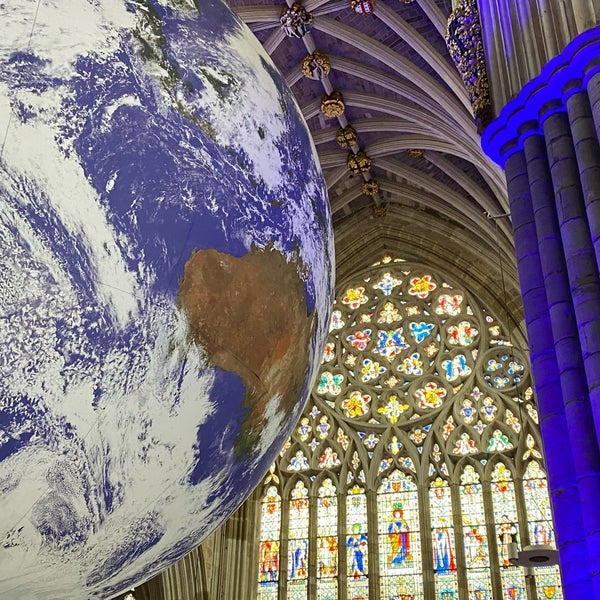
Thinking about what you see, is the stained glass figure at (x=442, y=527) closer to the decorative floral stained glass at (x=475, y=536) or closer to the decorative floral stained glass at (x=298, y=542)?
the decorative floral stained glass at (x=475, y=536)

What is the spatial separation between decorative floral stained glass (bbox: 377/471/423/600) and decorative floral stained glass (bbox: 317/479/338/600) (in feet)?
2.07

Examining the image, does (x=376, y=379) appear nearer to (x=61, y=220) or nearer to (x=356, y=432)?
(x=356, y=432)

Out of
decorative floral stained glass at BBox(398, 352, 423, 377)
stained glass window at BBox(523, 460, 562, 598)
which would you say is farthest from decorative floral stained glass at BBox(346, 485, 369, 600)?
stained glass window at BBox(523, 460, 562, 598)

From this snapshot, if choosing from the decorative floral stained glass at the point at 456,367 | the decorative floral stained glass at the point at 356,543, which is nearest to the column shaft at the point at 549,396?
the decorative floral stained glass at the point at 356,543

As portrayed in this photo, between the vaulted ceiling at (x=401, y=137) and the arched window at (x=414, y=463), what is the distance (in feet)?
2.27

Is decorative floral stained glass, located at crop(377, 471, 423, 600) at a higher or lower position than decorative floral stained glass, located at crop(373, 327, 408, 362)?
lower

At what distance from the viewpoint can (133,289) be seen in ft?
6.36

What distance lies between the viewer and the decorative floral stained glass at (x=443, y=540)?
37.7ft

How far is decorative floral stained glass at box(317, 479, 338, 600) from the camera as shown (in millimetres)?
11852

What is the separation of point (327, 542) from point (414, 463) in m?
1.66

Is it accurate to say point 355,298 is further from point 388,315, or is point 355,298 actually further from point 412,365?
point 412,365

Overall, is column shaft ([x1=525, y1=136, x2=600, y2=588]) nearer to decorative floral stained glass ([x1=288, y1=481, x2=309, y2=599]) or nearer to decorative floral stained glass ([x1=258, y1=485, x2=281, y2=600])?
decorative floral stained glass ([x1=288, y1=481, x2=309, y2=599])

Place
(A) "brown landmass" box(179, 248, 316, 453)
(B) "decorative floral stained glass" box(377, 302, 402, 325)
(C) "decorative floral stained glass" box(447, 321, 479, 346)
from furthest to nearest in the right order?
(B) "decorative floral stained glass" box(377, 302, 402, 325)
(C) "decorative floral stained glass" box(447, 321, 479, 346)
(A) "brown landmass" box(179, 248, 316, 453)

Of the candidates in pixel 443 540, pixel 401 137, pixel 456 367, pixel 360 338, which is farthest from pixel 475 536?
pixel 401 137
